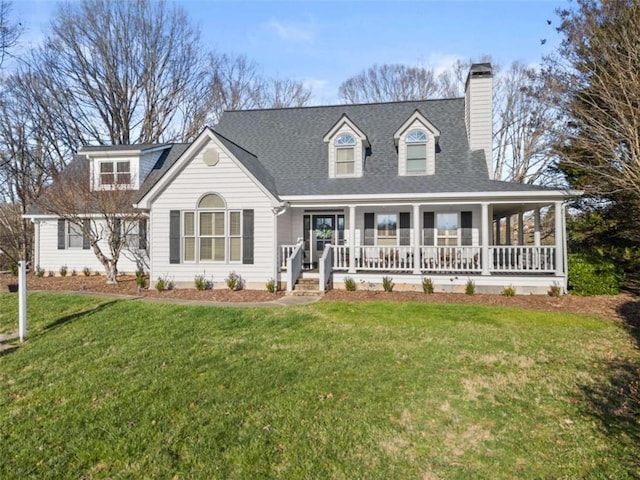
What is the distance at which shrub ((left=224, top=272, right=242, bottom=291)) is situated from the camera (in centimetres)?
1210

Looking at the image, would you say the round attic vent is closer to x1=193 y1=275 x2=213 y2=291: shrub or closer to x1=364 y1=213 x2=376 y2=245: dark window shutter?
x1=193 y1=275 x2=213 y2=291: shrub

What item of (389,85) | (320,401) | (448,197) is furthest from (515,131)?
(320,401)

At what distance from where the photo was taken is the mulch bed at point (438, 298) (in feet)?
30.8

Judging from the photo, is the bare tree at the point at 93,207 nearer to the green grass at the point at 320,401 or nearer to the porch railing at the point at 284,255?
the porch railing at the point at 284,255

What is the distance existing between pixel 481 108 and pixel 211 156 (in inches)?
401

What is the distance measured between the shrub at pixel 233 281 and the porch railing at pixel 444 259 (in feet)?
10.6

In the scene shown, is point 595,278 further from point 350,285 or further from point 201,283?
point 201,283

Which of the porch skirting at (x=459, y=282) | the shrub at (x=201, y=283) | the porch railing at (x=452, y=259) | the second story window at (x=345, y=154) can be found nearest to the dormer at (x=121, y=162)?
the shrub at (x=201, y=283)

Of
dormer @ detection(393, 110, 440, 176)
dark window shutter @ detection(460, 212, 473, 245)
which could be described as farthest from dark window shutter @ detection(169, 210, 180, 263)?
dark window shutter @ detection(460, 212, 473, 245)

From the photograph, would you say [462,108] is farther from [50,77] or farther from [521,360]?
[50,77]

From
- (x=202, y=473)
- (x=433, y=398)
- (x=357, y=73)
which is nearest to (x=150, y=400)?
(x=202, y=473)

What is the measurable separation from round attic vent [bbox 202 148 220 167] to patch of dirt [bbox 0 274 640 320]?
4.27 metres

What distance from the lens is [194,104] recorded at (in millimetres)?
29500

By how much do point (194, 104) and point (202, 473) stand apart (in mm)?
30754
